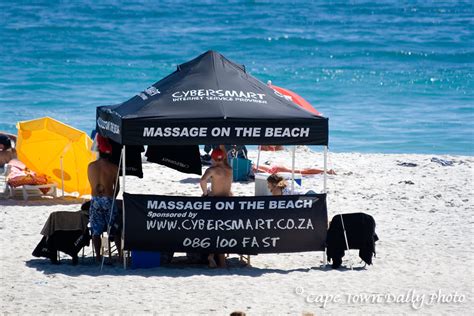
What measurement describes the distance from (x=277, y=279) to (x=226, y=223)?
0.82 m

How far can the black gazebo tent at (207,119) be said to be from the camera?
389 inches

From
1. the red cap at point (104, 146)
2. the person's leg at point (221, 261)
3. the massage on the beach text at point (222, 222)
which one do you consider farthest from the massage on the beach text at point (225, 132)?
the person's leg at point (221, 261)

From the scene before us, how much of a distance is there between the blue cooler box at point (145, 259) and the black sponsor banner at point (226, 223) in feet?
0.28

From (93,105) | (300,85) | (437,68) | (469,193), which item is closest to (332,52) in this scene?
(437,68)

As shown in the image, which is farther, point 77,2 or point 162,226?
point 77,2

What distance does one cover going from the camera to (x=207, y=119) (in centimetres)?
990

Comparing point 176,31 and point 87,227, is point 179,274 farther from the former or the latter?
point 176,31

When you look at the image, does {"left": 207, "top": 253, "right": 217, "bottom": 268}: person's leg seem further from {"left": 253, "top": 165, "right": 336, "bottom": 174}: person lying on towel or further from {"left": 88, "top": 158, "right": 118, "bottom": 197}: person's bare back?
{"left": 253, "top": 165, "right": 336, "bottom": 174}: person lying on towel

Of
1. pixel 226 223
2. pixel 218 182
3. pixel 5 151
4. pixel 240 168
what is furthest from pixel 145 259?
pixel 5 151

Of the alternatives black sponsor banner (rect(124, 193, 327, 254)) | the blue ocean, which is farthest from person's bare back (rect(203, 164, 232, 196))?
the blue ocean

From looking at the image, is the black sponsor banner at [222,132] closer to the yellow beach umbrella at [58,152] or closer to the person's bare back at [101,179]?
the person's bare back at [101,179]

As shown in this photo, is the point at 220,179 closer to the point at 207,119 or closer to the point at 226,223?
the point at 226,223

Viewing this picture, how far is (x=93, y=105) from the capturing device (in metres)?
29.3

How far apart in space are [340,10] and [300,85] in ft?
58.5
